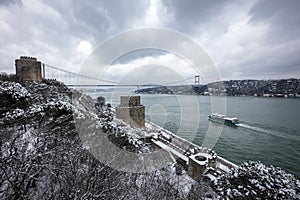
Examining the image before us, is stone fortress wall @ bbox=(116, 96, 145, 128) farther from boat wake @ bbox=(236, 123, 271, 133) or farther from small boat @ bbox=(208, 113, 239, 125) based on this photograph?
boat wake @ bbox=(236, 123, 271, 133)

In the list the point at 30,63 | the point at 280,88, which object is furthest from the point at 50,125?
the point at 280,88

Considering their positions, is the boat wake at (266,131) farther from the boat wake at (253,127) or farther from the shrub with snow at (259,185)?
the shrub with snow at (259,185)

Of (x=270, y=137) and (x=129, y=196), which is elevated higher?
(x=129, y=196)

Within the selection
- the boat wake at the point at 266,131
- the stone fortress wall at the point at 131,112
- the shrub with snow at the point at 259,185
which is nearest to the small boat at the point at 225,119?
the boat wake at the point at 266,131

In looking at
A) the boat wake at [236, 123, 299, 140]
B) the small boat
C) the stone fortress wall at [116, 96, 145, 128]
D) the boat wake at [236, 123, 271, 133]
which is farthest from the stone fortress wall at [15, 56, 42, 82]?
the boat wake at [236, 123, 271, 133]

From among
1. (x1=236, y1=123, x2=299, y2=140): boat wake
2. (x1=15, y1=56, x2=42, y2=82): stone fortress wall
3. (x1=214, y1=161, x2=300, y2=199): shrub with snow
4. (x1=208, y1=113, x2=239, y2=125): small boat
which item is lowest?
(x1=236, y1=123, x2=299, y2=140): boat wake

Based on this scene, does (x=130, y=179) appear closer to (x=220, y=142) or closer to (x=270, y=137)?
(x=220, y=142)
